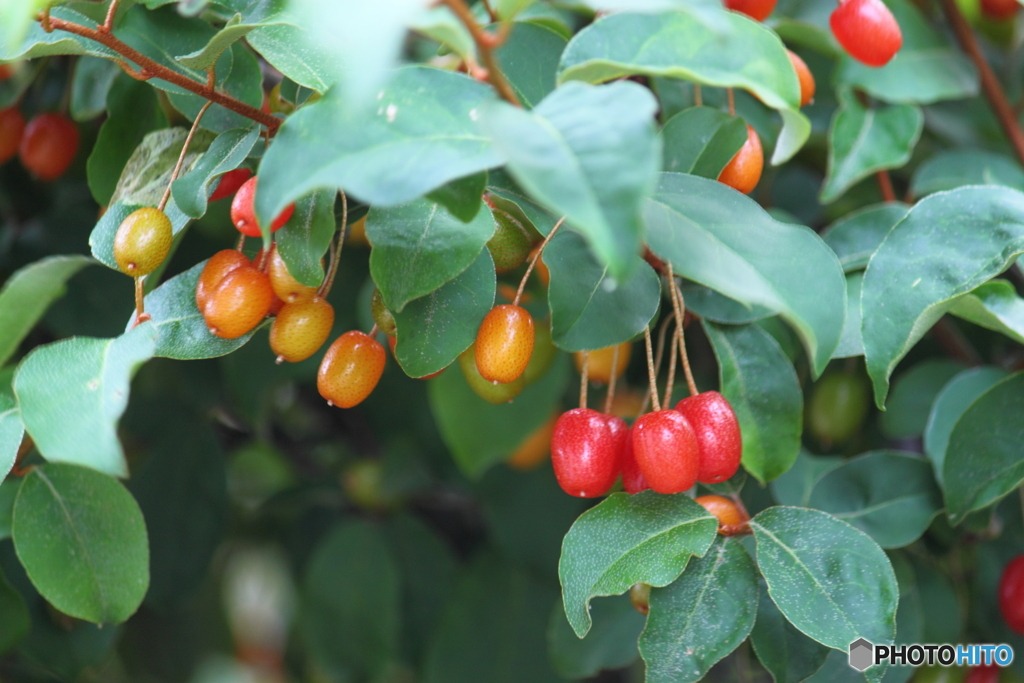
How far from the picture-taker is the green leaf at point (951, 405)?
0.72 m

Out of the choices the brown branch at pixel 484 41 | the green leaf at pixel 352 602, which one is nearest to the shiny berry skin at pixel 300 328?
the brown branch at pixel 484 41

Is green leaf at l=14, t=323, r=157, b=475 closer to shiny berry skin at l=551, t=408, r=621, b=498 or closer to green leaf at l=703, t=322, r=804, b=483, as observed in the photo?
shiny berry skin at l=551, t=408, r=621, b=498

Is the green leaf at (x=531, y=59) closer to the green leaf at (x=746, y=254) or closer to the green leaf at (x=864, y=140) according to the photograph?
the green leaf at (x=746, y=254)

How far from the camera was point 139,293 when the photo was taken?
55 cm

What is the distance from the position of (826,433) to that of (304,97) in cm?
67

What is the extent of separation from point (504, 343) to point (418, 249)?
8 cm

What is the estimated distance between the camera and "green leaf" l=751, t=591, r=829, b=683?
1.99ft

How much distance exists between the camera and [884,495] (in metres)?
0.73

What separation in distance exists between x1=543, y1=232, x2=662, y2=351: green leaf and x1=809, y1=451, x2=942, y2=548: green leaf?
32 centimetres

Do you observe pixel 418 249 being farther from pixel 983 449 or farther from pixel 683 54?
pixel 983 449

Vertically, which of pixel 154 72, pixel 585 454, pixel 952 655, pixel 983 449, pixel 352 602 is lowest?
pixel 352 602

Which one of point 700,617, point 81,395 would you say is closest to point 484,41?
point 81,395

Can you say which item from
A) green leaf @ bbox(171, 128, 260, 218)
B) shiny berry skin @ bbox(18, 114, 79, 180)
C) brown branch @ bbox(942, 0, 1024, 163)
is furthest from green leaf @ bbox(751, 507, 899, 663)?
shiny berry skin @ bbox(18, 114, 79, 180)

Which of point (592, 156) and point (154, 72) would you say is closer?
point (592, 156)
